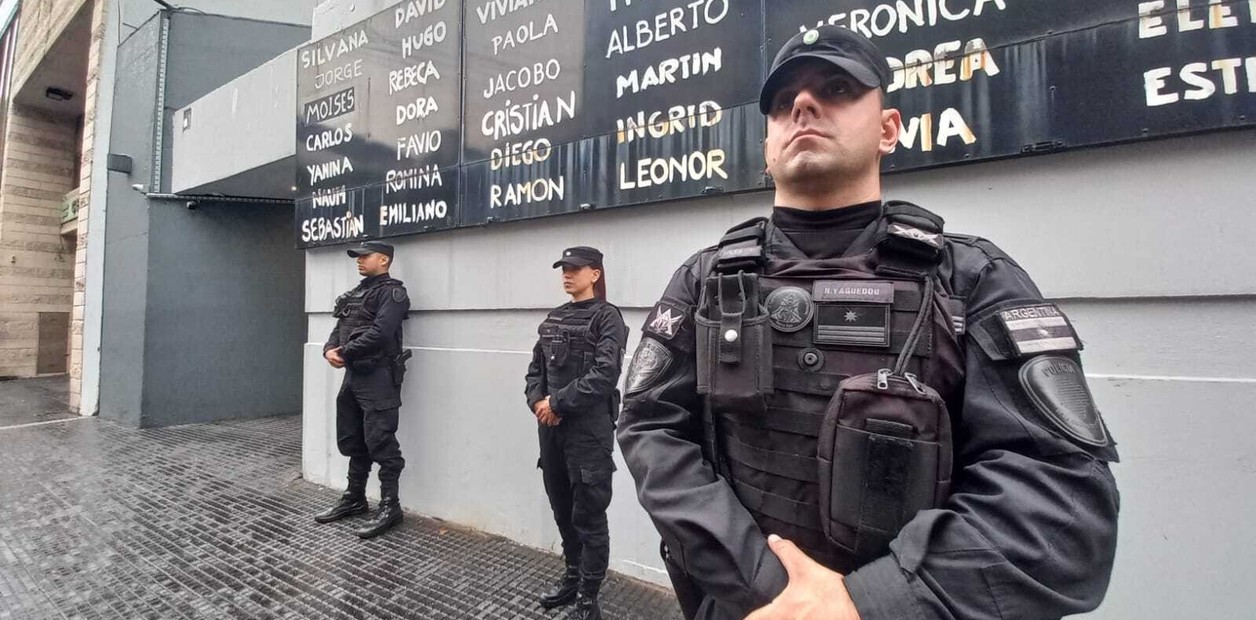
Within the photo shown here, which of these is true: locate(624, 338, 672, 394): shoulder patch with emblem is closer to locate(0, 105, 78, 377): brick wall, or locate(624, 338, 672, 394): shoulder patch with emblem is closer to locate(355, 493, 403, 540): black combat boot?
locate(355, 493, 403, 540): black combat boot

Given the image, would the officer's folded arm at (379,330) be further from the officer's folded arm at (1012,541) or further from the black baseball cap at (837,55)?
the officer's folded arm at (1012,541)

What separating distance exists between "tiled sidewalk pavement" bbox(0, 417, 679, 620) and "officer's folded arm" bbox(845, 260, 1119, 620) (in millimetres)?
2170

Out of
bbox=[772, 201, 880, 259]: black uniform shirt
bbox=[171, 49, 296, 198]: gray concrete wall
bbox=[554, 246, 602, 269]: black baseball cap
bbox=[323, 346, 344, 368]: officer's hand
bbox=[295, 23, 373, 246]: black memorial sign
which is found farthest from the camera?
bbox=[171, 49, 296, 198]: gray concrete wall

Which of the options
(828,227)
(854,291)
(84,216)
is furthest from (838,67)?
(84,216)

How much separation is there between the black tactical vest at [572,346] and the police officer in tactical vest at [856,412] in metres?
1.52

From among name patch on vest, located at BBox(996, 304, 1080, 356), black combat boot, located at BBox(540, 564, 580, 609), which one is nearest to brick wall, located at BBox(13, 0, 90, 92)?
black combat boot, located at BBox(540, 564, 580, 609)

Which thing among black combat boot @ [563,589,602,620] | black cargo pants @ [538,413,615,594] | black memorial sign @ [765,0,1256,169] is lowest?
black combat boot @ [563,589,602,620]

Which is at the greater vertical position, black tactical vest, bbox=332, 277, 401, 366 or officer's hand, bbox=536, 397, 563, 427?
black tactical vest, bbox=332, 277, 401, 366

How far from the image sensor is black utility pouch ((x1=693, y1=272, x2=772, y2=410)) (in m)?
1.06

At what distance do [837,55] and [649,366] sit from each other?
772 millimetres

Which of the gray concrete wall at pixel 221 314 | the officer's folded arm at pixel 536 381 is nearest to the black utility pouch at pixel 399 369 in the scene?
the officer's folded arm at pixel 536 381

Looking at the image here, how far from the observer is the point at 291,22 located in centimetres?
766

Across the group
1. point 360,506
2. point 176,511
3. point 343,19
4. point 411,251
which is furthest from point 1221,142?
point 176,511

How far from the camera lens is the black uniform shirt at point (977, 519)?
0.82m
